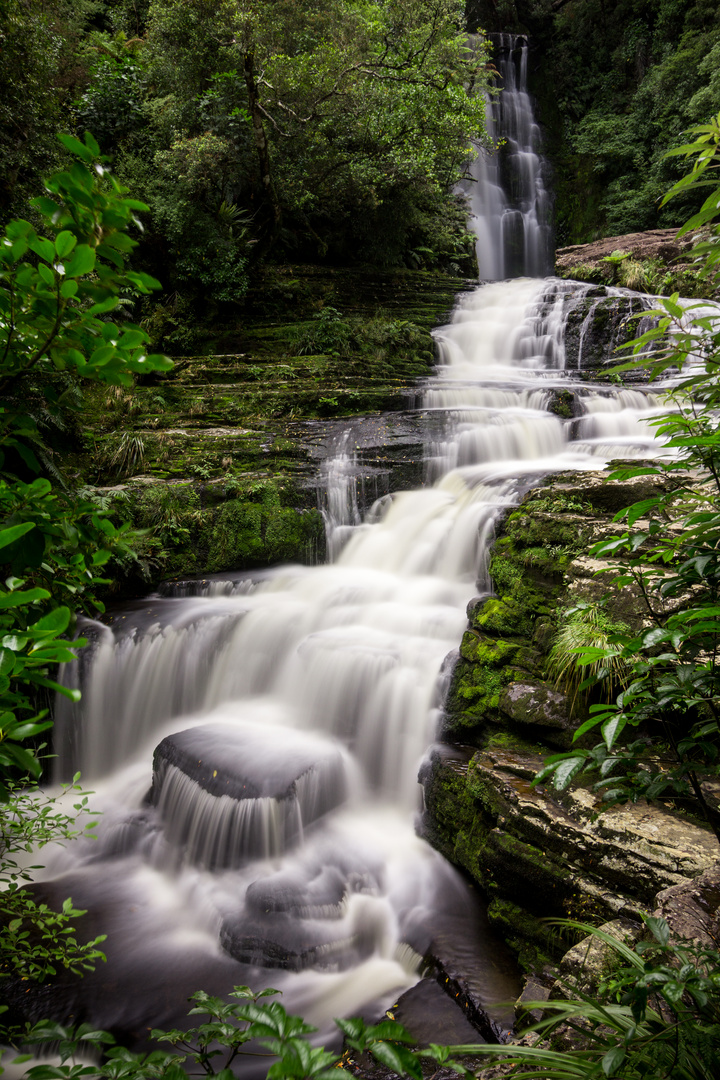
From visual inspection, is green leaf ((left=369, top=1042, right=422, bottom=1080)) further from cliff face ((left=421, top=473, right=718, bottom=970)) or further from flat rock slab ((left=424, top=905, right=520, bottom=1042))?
flat rock slab ((left=424, top=905, right=520, bottom=1042))

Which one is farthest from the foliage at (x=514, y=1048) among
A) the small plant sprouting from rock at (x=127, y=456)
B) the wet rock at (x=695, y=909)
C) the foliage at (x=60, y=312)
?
the small plant sprouting from rock at (x=127, y=456)

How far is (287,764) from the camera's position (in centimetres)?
448

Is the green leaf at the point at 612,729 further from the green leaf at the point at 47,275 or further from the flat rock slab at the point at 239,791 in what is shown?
the flat rock slab at the point at 239,791

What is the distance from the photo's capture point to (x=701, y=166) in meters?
1.45

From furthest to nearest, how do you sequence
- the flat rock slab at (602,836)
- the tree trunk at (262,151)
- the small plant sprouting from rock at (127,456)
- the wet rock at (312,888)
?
the tree trunk at (262,151) → the small plant sprouting from rock at (127,456) → the wet rock at (312,888) → the flat rock slab at (602,836)

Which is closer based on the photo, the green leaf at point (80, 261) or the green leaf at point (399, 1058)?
the green leaf at point (399, 1058)

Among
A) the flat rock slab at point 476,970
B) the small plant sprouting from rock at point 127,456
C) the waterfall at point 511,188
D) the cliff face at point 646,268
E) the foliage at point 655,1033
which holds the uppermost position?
the waterfall at point 511,188

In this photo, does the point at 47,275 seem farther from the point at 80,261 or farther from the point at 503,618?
the point at 503,618

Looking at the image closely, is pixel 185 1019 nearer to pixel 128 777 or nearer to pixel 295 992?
pixel 295 992

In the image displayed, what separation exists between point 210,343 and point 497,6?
87.6 ft

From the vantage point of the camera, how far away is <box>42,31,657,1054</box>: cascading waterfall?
3.51 metres

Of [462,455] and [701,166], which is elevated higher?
[701,166]

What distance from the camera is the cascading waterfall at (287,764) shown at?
3.51m

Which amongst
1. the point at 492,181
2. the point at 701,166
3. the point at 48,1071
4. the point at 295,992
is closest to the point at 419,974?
the point at 295,992
